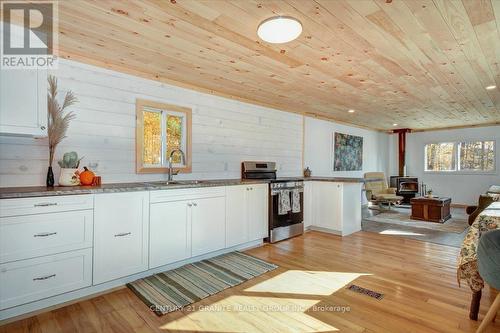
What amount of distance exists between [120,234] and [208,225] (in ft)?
3.38

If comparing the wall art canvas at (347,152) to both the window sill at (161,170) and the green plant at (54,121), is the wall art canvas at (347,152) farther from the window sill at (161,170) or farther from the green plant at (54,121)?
the green plant at (54,121)

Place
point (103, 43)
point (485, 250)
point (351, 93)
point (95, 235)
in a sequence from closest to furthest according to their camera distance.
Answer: point (485, 250)
point (95, 235)
point (103, 43)
point (351, 93)

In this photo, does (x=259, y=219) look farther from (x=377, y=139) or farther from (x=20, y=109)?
(x=377, y=139)

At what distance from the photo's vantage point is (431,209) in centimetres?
556

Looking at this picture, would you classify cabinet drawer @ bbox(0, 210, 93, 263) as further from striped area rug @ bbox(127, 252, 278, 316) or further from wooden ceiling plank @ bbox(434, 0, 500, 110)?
wooden ceiling plank @ bbox(434, 0, 500, 110)

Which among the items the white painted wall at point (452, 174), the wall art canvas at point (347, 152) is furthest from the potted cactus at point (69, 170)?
the white painted wall at point (452, 174)

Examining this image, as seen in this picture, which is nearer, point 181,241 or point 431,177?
point 181,241

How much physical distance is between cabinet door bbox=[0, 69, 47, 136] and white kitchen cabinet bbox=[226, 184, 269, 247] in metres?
2.08

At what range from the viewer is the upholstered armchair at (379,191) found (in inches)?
261

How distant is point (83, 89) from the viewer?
287 cm

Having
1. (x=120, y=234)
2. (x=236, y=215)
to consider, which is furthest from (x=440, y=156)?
(x=120, y=234)

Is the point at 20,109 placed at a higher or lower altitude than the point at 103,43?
lower

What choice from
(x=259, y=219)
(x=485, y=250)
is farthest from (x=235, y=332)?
(x=259, y=219)

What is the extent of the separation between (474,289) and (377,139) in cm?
715
